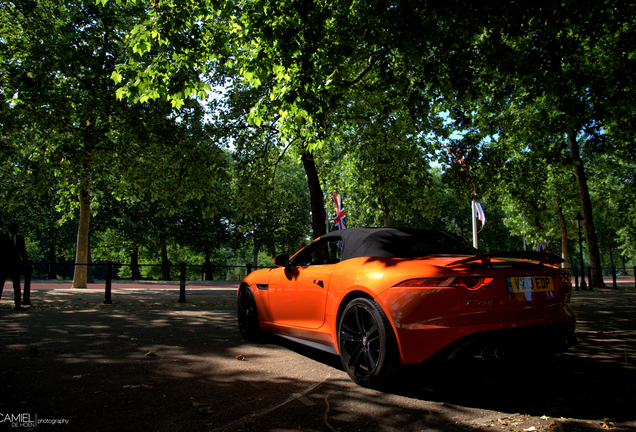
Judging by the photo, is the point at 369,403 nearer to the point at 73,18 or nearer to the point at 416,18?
the point at 416,18

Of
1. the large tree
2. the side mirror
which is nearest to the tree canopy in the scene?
the large tree

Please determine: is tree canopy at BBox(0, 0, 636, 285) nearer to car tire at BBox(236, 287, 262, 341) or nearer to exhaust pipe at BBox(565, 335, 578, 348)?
car tire at BBox(236, 287, 262, 341)

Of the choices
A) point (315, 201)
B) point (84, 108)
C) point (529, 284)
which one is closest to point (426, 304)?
point (529, 284)

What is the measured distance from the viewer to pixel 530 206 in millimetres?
20953

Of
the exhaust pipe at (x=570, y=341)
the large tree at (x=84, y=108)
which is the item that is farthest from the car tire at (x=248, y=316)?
the large tree at (x=84, y=108)

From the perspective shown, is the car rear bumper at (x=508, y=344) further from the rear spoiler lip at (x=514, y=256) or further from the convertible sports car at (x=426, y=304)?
the rear spoiler lip at (x=514, y=256)

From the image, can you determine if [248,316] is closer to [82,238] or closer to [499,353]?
[499,353]

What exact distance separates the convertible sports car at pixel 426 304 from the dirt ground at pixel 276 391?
0.23 metres

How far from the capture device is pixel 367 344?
3381 mm

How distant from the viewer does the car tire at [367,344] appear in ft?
10.3

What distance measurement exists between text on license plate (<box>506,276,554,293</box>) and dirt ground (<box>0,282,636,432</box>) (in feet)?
2.38

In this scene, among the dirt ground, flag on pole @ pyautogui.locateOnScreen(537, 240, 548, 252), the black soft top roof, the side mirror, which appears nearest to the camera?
the dirt ground

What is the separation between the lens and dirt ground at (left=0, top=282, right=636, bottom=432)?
2650mm

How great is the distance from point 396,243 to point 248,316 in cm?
268
